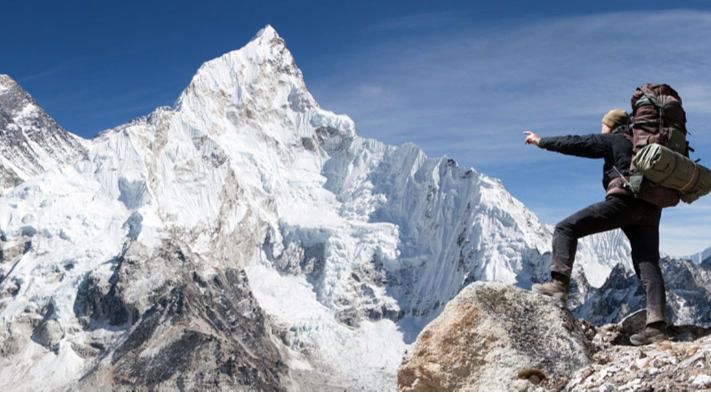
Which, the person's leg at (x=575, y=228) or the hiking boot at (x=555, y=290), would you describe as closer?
the person's leg at (x=575, y=228)

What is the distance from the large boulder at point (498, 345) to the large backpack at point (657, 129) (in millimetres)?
3014

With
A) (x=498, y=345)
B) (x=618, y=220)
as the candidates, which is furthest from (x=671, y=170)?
(x=498, y=345)

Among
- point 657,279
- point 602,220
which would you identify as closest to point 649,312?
point 657,279

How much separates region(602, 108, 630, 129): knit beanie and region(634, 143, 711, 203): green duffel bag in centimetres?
183

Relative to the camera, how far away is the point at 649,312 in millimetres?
18922

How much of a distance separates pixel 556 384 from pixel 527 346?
1010mm

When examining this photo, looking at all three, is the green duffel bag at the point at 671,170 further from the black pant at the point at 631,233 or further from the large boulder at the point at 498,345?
the large boulder at the point at 498,345

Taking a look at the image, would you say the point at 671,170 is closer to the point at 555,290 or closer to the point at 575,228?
the point at 575,228

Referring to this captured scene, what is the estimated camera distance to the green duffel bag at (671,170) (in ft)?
57.4

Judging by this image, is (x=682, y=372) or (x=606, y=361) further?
(x=606, y=361)

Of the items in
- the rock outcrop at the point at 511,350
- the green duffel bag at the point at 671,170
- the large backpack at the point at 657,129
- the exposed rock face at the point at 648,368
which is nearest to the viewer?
the exposed rock face at the point at 648,368

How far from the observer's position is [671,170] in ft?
57.7

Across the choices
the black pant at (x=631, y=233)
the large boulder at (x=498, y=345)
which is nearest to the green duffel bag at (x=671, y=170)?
the black pant at (x=631, y=233)
